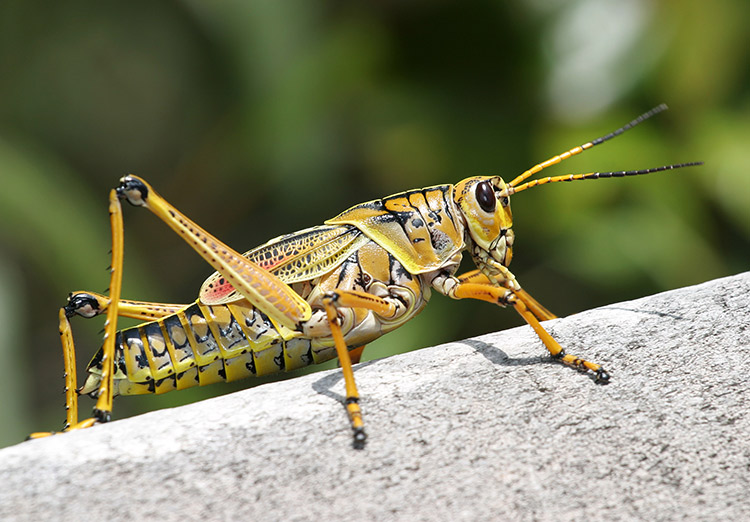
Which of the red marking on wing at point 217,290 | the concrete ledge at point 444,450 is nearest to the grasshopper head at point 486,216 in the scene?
the concrete ledge at point 444,450

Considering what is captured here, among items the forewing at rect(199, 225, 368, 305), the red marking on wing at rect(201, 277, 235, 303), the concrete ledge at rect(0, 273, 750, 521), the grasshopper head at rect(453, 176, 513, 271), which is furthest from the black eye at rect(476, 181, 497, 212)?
the red marking on wing at rect(201, 277, 235, 303)

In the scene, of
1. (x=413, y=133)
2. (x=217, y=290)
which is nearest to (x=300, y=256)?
(x=217, y=290)

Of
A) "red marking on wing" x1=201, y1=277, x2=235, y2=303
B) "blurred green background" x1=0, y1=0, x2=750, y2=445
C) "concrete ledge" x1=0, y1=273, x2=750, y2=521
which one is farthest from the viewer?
"blurred green background" x1=0, y1=0, x2=750, y2=445

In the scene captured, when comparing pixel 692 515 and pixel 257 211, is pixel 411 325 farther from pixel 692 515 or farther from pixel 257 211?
pixel 692 515

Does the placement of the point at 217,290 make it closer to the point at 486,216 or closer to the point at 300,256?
the point at 300,256

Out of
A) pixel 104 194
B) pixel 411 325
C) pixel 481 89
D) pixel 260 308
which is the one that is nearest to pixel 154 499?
pixel 260 308

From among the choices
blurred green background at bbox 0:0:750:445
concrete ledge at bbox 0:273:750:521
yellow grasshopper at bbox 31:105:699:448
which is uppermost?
blurred green background at bbox 0:0:750:445

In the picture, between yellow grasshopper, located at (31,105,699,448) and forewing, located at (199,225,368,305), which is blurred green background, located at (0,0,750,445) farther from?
forewing, located at (199,225,368,305)

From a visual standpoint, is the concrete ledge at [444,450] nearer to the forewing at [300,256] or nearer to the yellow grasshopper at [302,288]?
the yellow grasshopper at [302,288]
